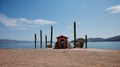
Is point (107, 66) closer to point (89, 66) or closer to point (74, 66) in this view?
point (89, 66)

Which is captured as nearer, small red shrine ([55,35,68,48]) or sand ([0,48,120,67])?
sand ([0,48,120,67])

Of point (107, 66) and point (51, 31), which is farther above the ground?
point (51, 31)

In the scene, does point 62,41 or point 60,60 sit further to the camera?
point 62,41

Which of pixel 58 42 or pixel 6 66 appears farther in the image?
pixel 58 42

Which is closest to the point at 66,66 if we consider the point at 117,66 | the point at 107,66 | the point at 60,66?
the point at 60,66

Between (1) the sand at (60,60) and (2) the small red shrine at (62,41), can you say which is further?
(2) the small red shrine at (62,41)

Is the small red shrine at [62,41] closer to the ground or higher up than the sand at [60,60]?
higher up

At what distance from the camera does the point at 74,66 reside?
11.6m

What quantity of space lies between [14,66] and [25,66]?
760 millimetres

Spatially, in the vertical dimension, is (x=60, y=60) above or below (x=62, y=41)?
below

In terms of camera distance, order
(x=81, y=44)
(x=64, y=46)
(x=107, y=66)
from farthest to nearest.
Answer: (x=81, y=44) → (x=64, y=46) → (x=107, y=66)

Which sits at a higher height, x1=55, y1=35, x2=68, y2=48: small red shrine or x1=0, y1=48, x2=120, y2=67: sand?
x1=55, y1=35, x2=68, y2=48: small red shrine

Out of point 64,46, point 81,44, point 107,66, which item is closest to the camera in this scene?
point 107,66

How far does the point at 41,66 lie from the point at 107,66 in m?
4.52
